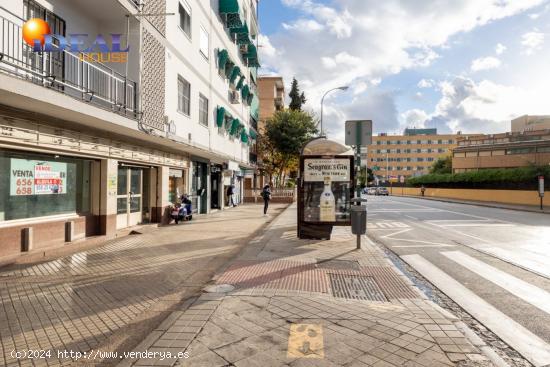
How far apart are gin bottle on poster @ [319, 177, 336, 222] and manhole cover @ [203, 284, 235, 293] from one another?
16.8 ft

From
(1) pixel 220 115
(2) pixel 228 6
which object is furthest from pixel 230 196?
(2) pixel 228 6

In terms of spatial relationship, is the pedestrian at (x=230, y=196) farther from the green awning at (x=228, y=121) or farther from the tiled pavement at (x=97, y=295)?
the tiled pavement at (x=97, y=295)

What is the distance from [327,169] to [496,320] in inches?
252

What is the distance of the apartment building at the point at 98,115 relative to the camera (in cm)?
729

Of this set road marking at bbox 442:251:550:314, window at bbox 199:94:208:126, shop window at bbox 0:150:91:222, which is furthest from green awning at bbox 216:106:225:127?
road marking at bbox 442:251:550:314

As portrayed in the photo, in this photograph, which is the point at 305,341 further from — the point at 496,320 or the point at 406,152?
the point at 406,152

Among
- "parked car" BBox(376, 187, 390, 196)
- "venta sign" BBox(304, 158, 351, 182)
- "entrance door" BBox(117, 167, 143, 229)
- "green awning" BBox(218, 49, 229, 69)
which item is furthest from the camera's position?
"parked car" BBox(376, 187, 390, 196)

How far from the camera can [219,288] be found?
558 cm

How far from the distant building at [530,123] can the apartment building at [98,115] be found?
7380 centimetres

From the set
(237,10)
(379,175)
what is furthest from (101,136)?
(379,175)

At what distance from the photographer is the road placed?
438cm

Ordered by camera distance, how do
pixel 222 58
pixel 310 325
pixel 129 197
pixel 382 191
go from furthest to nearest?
1. pixel 382 191
2. pixel 222 58
3. pixel 129 197
4. pixel 310 325

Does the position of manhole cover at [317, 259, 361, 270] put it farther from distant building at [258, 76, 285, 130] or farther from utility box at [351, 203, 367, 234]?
distant building at [258, 76, 285, 130]

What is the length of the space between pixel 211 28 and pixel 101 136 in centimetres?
1132
